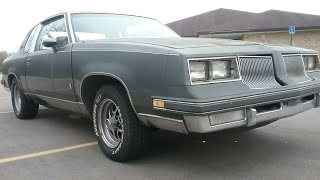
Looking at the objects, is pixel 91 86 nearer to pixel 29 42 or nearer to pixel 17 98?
pixel 29 42

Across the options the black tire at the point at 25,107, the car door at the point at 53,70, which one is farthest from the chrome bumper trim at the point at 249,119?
the black tire at the point at 25,107

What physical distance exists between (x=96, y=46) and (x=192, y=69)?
130cm

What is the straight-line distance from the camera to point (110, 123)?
412 cm

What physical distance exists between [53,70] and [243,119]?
262 cm

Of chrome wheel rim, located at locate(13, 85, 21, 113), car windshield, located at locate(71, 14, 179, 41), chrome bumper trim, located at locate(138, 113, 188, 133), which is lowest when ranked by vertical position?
chrome wheel rim, located at locate(13, 85, 21, 113)

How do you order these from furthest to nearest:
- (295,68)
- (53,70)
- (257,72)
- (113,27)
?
(113,27), (53,70), (295,68), (257,72)

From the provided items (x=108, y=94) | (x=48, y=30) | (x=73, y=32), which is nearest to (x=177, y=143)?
(x=108, y=94)

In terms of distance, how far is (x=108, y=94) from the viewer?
3.96 m

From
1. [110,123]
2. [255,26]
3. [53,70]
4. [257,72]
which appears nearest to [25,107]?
[53,70]

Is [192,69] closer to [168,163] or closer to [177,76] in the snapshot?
[177,76]

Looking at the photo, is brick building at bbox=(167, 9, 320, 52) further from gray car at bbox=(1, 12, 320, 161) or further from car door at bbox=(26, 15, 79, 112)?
gray car at bbox=(1, 12, 320, 161)

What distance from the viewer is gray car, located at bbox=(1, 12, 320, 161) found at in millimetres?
3207

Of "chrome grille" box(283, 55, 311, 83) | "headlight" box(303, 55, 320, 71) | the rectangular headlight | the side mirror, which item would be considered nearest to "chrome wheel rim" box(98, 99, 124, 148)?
the rectangular headlight

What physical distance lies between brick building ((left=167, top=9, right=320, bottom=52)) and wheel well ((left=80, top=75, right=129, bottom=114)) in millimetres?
17513
